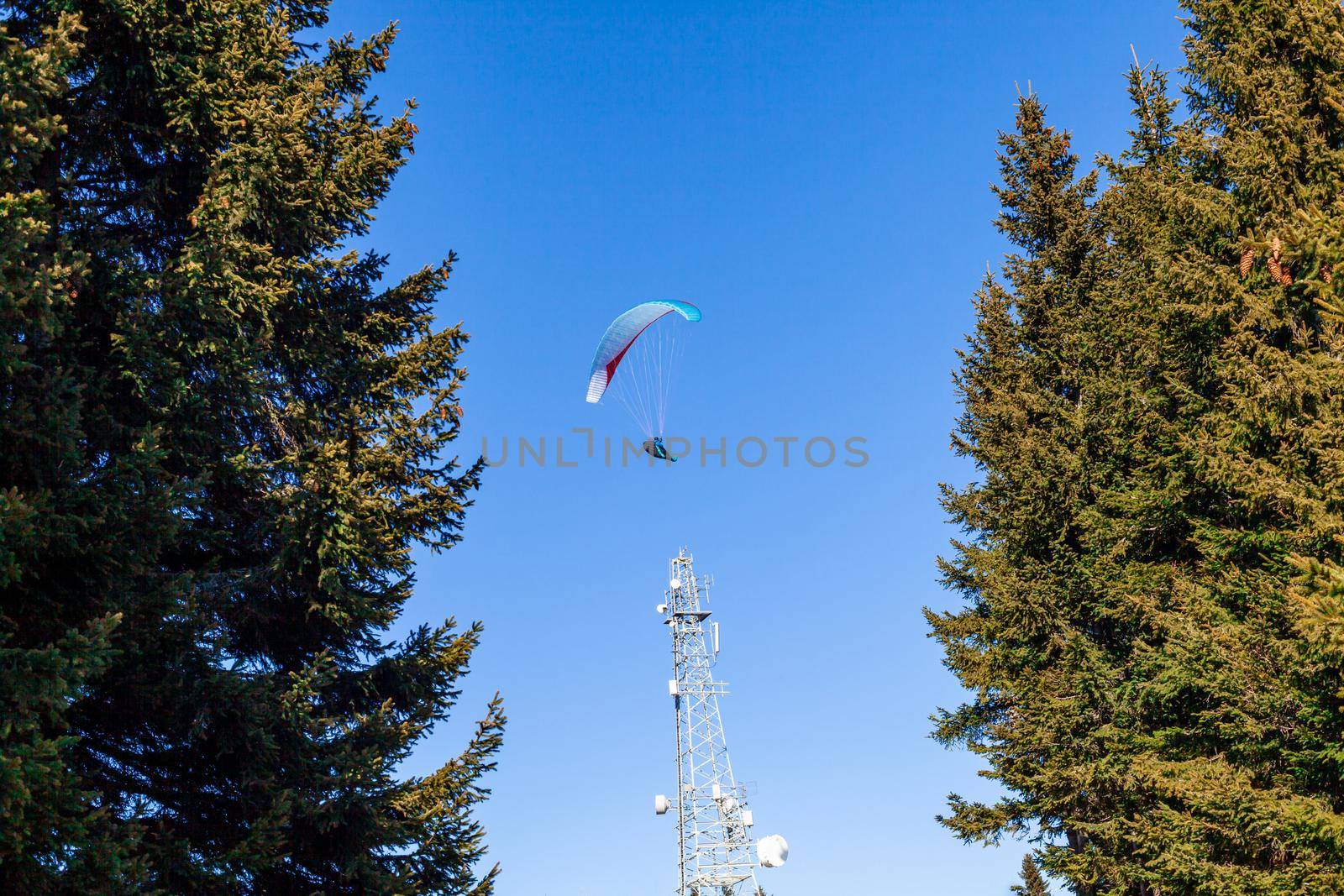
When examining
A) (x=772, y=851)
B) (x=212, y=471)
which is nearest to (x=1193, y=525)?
(x=212, y=471)

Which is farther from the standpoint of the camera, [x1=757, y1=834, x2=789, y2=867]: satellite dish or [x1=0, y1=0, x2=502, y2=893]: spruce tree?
[x1=757, y1=834, x2=789, y2=867]: satellite dish

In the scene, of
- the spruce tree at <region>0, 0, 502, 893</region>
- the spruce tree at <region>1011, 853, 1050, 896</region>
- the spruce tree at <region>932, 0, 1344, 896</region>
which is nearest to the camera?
the spruce tree at <region>0, 0, 502, 893</region>

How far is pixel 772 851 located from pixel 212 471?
2435 centimetres

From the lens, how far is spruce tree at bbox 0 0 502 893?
7.11 m

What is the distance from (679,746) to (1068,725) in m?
18.7

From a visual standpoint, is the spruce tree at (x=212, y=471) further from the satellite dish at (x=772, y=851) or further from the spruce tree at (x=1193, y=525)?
the satellite dish at (x=772, y=851)

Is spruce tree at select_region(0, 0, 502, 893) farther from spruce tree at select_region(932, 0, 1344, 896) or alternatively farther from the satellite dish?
the satellite dish

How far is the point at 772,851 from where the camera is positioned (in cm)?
2950

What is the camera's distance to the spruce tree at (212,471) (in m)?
7.11

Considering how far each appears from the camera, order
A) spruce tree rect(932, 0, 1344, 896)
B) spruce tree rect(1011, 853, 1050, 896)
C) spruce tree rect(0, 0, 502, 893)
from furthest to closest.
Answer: spruce tree rect(1011, 853, 1050, 896), spruce tree rect(932, 0, 1344, 896), spruce tree rect(0, 0, 502, 893)

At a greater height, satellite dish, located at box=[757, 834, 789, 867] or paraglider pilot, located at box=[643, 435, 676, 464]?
paraglider pilot, located at box=[643, 435, 676, 464]

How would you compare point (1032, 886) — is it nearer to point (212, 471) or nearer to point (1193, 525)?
point (1193, 525)

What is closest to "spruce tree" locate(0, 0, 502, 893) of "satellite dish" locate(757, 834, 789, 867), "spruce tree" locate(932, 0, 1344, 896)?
"spruce tree" locate(932, 0, 1344, 896)

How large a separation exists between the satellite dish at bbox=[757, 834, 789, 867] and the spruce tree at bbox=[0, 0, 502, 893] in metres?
21.6
